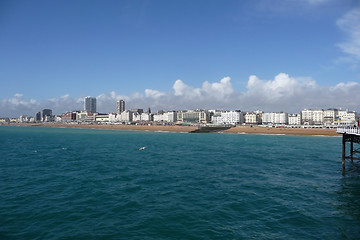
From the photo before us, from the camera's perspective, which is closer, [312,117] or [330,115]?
[330,115]

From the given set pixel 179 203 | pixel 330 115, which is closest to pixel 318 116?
pixel 330 115

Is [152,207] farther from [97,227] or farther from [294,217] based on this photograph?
[294,217]

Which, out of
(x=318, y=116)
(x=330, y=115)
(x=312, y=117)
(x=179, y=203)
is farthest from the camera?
(x=312, y=117)

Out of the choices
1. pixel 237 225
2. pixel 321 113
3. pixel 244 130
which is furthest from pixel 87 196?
pixel 321 113

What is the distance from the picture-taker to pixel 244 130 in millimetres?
122000

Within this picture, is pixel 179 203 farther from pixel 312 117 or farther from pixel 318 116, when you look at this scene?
pixel 312 117

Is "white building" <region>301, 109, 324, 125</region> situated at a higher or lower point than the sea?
higher

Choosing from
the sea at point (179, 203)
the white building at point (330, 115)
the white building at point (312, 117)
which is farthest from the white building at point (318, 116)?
the sea at point (179, 203)

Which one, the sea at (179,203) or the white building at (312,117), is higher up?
the white building at (312,117)

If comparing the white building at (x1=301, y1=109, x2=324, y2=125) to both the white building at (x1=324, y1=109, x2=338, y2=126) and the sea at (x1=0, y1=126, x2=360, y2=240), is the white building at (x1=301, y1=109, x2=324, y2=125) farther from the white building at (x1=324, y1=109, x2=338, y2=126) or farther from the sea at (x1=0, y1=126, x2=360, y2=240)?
the sea at (x1=0, y1=126, x2=360, y2=240)

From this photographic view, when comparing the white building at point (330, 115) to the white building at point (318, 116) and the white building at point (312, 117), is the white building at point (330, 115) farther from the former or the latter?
the white building at point (312, 117)

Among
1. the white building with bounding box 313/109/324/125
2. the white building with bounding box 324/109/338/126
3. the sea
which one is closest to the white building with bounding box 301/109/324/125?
the white building with bounding box 313/109/324/125

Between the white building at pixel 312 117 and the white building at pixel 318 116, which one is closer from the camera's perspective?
the white building at pixel 318 116

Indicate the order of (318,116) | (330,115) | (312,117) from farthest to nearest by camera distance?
(312,117), (318,116), (330,115)
